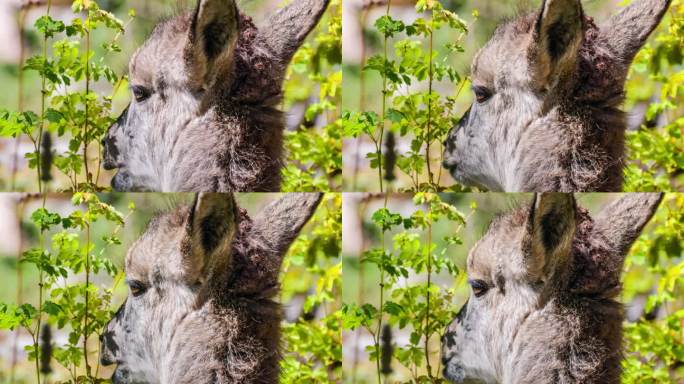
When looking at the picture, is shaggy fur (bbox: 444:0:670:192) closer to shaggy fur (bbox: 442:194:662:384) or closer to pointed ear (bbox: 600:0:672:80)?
pointed ear (bbox: 600:0:672:80)

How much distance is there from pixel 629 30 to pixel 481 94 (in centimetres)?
67

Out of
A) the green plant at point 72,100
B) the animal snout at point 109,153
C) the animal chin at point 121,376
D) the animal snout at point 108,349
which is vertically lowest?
the animal chin at point 121,376

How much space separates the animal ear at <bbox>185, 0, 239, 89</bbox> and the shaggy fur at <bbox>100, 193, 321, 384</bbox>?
516 mm

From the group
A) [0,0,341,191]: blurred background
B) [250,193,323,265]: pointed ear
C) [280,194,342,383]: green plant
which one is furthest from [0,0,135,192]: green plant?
[280,194,342,383]: green plant

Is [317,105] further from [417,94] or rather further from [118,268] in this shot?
[118,268]

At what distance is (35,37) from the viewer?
154 inches

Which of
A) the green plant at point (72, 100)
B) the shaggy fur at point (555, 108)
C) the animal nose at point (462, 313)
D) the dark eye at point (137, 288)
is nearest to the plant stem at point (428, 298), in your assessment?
the animal nose at point (462, 313)

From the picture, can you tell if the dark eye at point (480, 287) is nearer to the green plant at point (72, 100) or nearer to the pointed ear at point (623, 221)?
the pointed ear at point (623, 221)

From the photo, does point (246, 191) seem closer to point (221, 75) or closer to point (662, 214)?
point (221, 75)

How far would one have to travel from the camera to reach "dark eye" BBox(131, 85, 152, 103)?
12.6 ft

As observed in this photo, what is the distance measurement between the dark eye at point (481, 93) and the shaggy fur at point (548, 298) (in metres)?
0.49

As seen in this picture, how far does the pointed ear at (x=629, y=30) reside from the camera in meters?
3.82

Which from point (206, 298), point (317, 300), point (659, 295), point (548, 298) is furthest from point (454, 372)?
point (206, 298)

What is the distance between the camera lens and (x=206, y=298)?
3.78 metres
